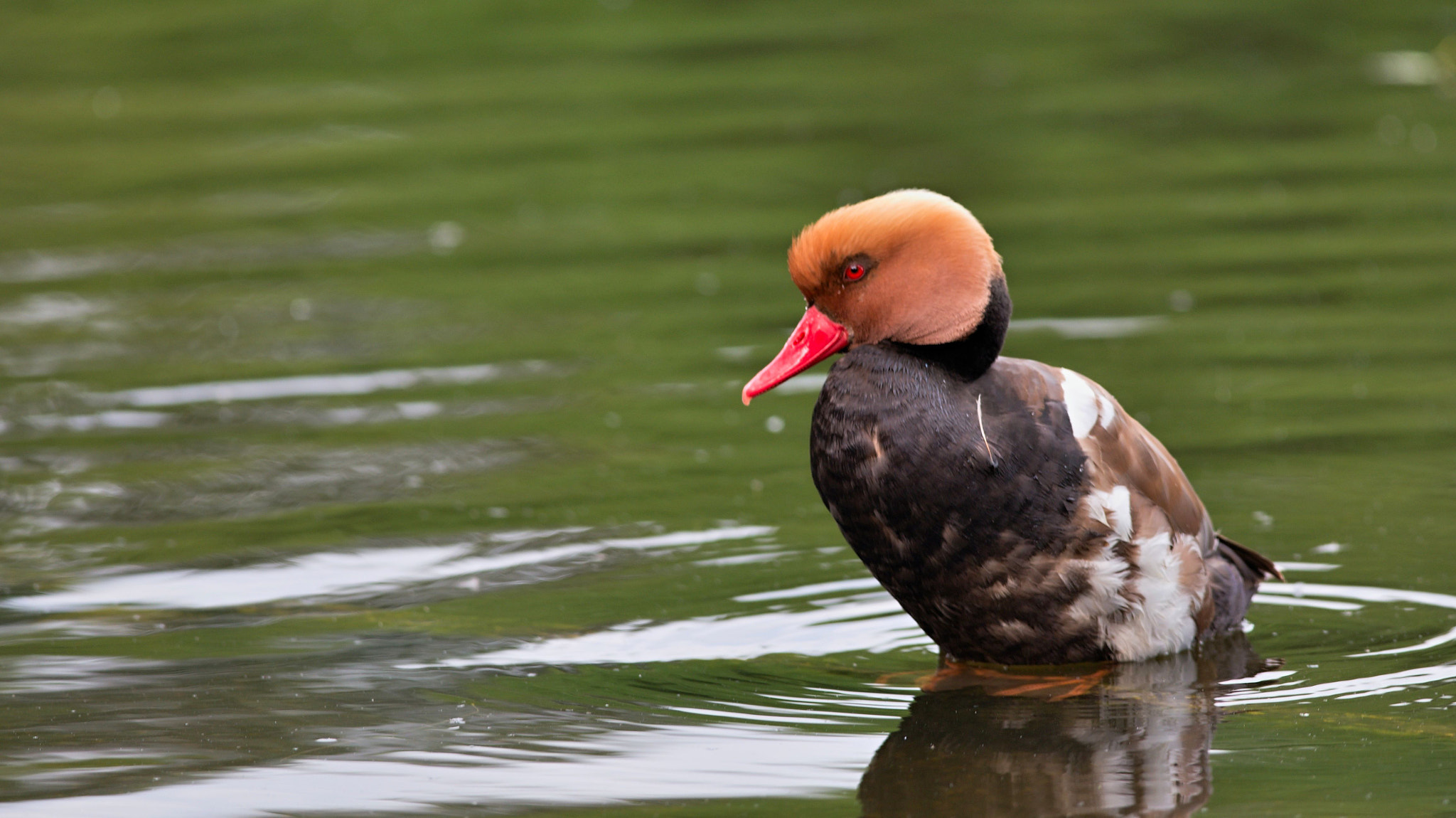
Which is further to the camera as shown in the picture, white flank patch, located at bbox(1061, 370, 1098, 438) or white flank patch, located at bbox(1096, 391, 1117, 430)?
white flank patch, located at bbox(1096, 391, 1117, 430)

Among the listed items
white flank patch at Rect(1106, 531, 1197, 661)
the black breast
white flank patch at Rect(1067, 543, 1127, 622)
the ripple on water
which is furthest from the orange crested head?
the ripple on water

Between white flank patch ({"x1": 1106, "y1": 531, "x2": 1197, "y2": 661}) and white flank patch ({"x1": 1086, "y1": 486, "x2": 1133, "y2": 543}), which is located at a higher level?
white flank patch ({"x1": 1086, "y1": 486, "x2": 1133, "y2": 543})

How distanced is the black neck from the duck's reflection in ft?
2.65

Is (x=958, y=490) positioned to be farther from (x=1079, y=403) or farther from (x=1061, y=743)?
(x=1061, y=743)

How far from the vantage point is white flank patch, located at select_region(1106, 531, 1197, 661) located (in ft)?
15.5

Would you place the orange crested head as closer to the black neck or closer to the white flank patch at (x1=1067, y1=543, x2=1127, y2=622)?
the black neck

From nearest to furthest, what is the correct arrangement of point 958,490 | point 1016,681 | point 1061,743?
point 1061,743, point 958,490, point 1016,681

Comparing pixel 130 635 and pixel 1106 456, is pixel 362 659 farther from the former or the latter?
pixel 1106 456

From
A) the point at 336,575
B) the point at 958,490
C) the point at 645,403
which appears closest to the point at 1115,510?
the point at 958,490

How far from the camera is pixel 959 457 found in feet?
14.8

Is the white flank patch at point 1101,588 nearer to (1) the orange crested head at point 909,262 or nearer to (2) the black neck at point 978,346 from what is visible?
(2) the black neck at point 978,346

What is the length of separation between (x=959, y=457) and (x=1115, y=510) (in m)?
0.45

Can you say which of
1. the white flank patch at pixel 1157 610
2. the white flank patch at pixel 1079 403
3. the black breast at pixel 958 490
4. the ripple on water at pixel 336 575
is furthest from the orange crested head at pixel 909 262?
the ripple on water at pixel 336 575

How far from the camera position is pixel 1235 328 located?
25.7ft
